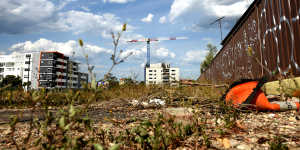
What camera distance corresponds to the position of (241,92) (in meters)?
2.89

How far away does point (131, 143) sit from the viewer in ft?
4.91

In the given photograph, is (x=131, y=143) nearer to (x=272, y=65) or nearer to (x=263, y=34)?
(x=272, y=65)

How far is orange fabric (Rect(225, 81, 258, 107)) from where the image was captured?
110 inches

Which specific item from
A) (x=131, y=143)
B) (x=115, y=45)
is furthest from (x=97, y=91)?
(x=131, y=143)

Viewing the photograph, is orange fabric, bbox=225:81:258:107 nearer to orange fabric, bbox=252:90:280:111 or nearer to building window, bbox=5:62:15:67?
orange fabric, bbox=252:90:280:111

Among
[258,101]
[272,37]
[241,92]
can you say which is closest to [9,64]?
[272,37]

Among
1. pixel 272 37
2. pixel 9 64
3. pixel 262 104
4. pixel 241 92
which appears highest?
pixel 9 64

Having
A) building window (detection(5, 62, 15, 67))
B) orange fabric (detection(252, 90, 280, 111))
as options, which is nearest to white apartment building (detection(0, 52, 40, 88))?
building window (detection(5, 62, 15, 67))

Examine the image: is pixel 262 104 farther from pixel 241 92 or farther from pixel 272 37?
pixel 272 37

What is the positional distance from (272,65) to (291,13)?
4.29 feet

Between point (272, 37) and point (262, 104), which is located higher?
point (272, 37)

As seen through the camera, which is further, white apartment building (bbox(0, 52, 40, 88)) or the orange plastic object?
white apartment building (bbox(0, 52, 40, 88))

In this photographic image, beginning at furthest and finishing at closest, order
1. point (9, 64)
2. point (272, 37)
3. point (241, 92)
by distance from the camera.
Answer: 1. point (9, 64)
2. point (272, 37)
3. point (241, 92)

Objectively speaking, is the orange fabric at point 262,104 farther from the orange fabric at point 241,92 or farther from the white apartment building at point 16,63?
the white apartment building at point 16,63
